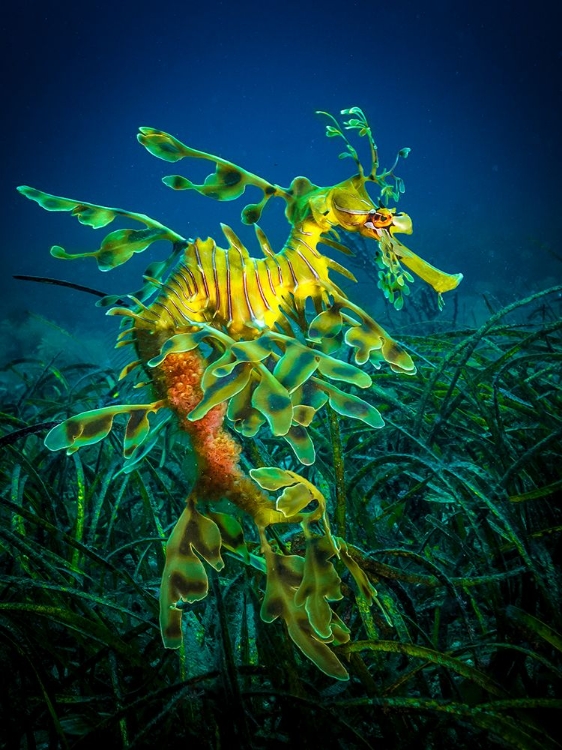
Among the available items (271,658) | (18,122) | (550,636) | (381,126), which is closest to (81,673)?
(271,658)

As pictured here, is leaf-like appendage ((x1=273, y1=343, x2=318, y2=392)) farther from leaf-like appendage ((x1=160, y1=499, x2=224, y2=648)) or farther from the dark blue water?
the dark blue water

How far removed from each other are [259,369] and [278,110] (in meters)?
105

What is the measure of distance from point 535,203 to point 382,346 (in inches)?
1401

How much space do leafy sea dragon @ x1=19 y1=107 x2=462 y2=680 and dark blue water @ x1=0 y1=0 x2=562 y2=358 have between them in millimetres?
12540

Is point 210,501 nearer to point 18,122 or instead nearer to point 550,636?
point 550,636

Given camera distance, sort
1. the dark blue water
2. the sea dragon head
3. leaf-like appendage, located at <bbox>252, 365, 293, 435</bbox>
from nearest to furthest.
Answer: leaf-like appendage, located at <bbox>252, 365, 293, 435</bbox>, the sea dragon head, the dark blue water

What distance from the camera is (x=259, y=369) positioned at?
684mm

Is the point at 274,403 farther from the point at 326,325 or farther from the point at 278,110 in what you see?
the point at 278,110

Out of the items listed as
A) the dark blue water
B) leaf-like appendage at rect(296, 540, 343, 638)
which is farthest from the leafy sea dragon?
the dark blue water

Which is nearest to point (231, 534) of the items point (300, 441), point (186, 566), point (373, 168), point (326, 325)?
point (186, 566)

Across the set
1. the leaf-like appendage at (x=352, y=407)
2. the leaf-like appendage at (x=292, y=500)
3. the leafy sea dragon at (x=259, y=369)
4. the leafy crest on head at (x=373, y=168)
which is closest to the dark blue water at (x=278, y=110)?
the leafy crest on head at (x=373, y=168)

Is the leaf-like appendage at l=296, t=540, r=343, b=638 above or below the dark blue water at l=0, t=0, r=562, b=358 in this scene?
below

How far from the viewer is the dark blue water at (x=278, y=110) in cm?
2434

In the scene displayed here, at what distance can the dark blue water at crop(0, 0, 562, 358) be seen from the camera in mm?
24344
